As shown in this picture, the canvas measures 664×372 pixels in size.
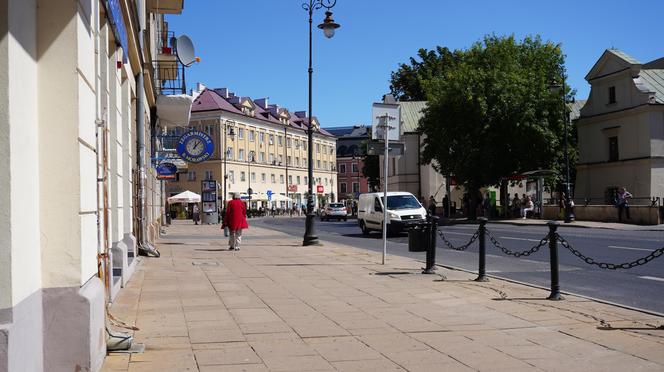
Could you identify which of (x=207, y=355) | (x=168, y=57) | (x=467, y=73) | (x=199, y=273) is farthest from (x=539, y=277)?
(x=467, y=73)

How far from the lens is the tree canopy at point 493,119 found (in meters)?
43.8

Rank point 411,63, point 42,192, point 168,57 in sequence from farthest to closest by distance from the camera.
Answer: point 411,63
point 168,57
point 42,192

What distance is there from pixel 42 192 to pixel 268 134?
9085 centimetres

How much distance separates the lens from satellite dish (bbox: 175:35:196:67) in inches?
809

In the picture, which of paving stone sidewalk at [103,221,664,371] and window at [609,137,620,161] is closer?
paving stone sidewalk at [103,221,664,371]

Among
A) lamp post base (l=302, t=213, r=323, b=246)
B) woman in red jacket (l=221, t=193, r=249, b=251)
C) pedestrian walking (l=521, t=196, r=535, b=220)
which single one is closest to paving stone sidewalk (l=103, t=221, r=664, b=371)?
woman in red jacket (l=221, t=193, r=249, b=251)

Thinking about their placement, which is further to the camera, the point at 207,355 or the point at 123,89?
the point at 123,89

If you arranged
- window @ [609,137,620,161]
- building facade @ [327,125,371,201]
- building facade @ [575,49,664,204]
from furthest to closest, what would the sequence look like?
building facade @ [327,125,371,201], window @ [609,137,620,161], building facade @ [575,49,664,204]

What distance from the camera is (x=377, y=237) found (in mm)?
29922

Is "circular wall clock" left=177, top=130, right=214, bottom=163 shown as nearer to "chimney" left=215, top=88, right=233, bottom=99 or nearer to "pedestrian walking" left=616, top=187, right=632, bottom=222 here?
"pedestrian walking" left=616, top=187, right=632, bottom=222

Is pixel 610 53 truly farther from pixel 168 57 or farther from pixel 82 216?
pixel 82 216

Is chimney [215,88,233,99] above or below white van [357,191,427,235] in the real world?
above

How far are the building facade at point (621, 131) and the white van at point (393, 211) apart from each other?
21.2 meters

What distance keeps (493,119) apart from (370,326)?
3831 centimetres
